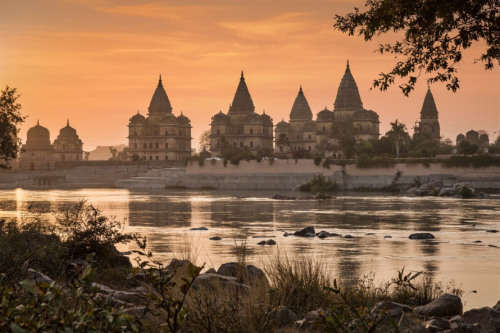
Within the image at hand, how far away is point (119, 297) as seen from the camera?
33.9ft

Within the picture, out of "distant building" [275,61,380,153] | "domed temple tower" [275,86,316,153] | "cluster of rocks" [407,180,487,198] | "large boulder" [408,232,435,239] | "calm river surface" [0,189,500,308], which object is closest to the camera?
"calm river surface" [0,189,500,308]

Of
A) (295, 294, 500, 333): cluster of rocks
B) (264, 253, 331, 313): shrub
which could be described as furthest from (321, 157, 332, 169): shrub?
(264, 253, 331, 313): shrub

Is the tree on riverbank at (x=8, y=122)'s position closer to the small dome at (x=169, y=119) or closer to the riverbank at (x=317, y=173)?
the riverbank at (x=317, y=173)

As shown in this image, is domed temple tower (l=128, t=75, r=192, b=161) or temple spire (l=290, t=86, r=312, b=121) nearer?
domed temple tower (l=128, t=75, r=192, b=161)

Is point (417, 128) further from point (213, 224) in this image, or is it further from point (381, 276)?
point (381, 276)

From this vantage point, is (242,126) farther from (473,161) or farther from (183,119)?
(473,161)

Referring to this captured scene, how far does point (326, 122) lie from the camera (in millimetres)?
115312

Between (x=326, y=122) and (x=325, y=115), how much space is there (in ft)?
4.08

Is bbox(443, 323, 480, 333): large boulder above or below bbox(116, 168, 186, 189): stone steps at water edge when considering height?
below


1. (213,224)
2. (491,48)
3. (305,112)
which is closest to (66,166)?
(305,112)

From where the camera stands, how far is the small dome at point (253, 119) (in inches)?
4665

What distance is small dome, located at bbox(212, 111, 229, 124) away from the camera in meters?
122

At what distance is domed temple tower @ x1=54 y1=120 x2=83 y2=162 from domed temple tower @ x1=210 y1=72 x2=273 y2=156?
33768 millimetres

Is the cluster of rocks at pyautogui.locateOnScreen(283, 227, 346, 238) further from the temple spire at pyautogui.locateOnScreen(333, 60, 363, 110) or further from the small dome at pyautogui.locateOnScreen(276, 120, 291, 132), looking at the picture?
the small dome at pyautogui.locateOnScreen(276, 120, 291, 132)
